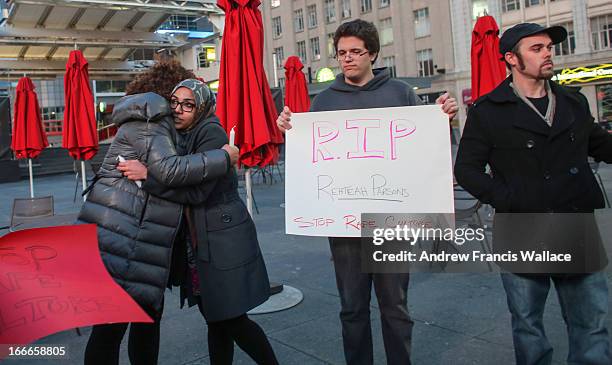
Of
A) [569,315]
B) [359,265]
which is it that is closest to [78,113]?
[359,265]

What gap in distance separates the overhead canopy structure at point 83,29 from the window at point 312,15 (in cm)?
3503

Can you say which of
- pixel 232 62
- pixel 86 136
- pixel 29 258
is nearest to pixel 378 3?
pixel 86 136

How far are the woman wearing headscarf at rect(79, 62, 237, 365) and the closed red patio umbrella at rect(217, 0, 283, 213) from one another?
5.82ft

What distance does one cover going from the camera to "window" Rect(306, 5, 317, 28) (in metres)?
51.2

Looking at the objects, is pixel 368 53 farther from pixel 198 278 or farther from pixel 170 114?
pixel 198 278

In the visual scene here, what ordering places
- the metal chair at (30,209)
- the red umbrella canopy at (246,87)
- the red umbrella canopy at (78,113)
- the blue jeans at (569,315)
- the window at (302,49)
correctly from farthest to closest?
the window at (302,49) < the red umbrella canopy at (78,113) < the metal chair at (30,209) < the red umbrella canopy at (246,87) < the blue jeans at (569,315)

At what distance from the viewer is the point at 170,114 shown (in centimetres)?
261

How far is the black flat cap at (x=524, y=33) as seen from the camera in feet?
7.75

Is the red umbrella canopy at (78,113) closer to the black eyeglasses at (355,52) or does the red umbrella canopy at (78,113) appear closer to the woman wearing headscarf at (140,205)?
the woman wearing headscarf at (140,205)

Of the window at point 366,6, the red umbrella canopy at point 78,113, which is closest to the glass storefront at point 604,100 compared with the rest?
the window at point 366,6

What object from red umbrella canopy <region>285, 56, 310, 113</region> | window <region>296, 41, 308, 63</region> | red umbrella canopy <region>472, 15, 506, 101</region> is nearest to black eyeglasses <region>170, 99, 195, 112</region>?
red umbrella canopy <region>472, 15, 506, 101</region>

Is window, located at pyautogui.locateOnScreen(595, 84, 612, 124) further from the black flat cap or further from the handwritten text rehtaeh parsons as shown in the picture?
the handwritten text rehtaeh parsons

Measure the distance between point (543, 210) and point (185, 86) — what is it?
5.80 feet

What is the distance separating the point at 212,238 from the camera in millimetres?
2684
